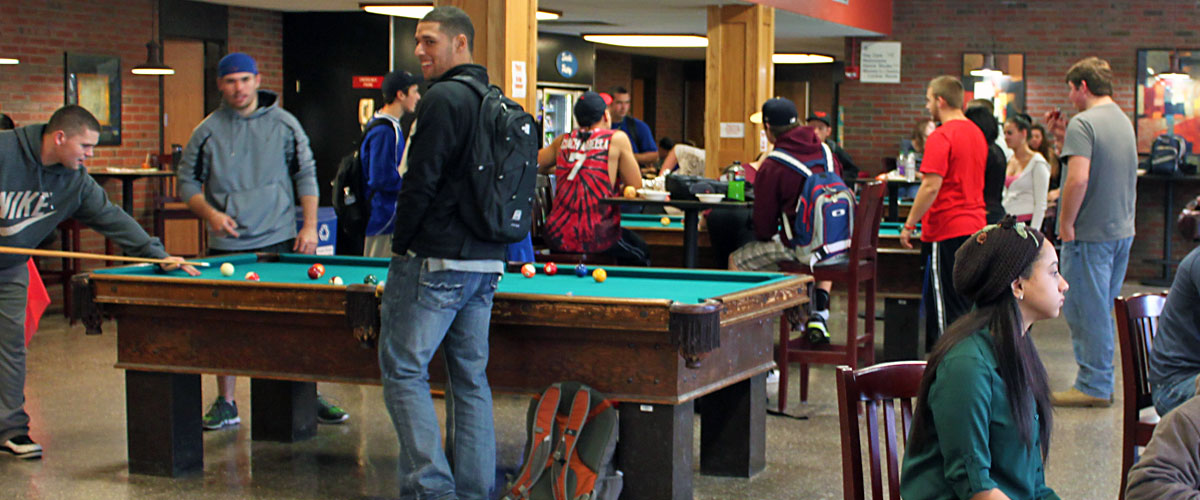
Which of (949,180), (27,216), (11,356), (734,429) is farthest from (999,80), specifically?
(11,356)

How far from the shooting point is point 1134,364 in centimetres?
358

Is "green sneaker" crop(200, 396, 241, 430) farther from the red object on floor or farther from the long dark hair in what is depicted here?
the long dark hair

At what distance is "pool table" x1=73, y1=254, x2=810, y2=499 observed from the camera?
404 centimetres

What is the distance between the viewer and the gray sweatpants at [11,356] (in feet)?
16.2

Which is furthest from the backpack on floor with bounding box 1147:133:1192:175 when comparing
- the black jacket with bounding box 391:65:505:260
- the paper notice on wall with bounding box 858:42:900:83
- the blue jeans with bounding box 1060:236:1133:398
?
the black jacket with bounding box 391:65:505:260

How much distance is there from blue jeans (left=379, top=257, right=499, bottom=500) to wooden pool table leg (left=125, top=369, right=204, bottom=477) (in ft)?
3.44

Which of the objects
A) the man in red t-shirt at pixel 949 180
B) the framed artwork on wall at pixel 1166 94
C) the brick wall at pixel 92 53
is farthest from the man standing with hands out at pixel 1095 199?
the framed artwork on wall at pixel 1166 94

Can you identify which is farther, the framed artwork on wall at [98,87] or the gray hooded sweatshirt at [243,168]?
the framed artwork on wall at [98,87]

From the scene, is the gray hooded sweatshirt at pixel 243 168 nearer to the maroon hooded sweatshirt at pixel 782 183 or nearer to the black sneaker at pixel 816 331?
the maroon hooded sweatshirt at pixel 782 183

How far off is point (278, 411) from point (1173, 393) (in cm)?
341

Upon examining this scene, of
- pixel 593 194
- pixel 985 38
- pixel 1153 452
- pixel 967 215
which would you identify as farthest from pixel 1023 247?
pixel 985 38

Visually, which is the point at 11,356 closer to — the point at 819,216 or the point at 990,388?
the point at 819,216

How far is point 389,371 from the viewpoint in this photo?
13.0ft

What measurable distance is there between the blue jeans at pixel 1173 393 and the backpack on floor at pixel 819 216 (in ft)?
8.47
